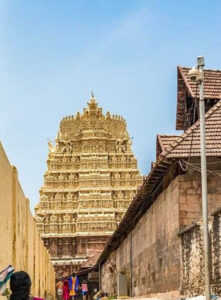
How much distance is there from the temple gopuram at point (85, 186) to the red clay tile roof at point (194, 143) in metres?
48.5

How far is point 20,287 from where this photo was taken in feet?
16.2

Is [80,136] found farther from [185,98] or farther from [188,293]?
[188,293]

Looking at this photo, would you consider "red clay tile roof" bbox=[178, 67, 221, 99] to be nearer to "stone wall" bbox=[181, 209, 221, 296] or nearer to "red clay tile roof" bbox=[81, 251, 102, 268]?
"stone wall" bbox=[181, 209, 221, 296]

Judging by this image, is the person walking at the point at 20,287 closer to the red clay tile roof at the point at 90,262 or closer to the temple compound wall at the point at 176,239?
the temple compound wall at the point at 176,239

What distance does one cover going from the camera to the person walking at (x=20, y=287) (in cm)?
491

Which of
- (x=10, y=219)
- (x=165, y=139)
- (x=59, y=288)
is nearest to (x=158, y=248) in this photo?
(x=165, y=139)

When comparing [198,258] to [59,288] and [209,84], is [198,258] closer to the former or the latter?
[209,84]

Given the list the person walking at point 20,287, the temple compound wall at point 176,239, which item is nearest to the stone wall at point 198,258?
the temple compound wall at point 176,239

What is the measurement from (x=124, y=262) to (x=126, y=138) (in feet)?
133

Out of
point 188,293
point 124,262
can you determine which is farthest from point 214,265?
point 124,262

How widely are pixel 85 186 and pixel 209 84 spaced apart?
4946 centimetres

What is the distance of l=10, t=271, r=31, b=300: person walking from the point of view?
193 inches

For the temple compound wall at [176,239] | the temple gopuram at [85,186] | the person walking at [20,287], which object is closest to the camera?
the person walking at [20,287]

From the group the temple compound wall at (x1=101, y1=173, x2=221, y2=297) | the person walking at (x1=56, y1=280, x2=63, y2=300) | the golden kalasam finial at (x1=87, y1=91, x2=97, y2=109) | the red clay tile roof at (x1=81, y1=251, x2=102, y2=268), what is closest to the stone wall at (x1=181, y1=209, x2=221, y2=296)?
the temple compound wall at (x1=101, y1=173, x2=221, y2=297)
